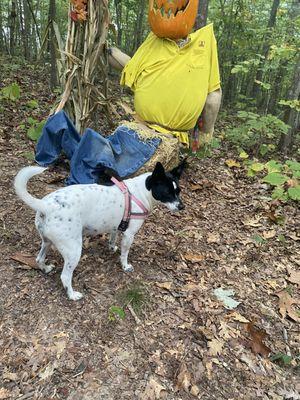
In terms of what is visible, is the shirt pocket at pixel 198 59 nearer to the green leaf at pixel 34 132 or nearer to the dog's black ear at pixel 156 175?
the dog's black ear at pixel 156 175

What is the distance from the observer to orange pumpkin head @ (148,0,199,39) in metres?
4.58

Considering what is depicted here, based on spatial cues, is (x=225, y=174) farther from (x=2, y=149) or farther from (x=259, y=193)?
(x=2, y=149)

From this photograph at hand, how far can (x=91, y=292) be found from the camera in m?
3.43

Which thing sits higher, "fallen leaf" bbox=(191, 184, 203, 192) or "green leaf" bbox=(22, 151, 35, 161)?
"green leaf" bbox=(22, 151, 35, 161)

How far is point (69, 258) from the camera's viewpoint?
3092 millimetres

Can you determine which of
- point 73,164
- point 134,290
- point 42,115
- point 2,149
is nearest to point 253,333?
point 134,290

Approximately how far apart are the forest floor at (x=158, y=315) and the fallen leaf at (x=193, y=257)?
2 cm

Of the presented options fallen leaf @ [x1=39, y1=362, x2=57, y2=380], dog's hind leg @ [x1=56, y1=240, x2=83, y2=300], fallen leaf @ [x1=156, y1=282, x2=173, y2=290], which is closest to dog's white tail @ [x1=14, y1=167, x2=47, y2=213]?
dog's hind leg @ [x1=56, y1=240, x2=83, y2=300]

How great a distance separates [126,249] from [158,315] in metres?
0.72

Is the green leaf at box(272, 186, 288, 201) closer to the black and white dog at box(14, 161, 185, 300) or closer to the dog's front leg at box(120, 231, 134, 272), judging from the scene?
the black and white dog at box(14, 161, 185, 300)

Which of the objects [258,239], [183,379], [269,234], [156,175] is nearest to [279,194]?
[269,234]

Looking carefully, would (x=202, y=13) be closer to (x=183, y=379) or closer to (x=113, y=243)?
(x=113, y=243)

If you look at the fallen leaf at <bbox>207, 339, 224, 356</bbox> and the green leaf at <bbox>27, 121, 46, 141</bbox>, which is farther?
the green leaf at <bbox>27, 121, 46, 141</bbox>

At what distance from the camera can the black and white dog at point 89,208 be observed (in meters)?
2.97
